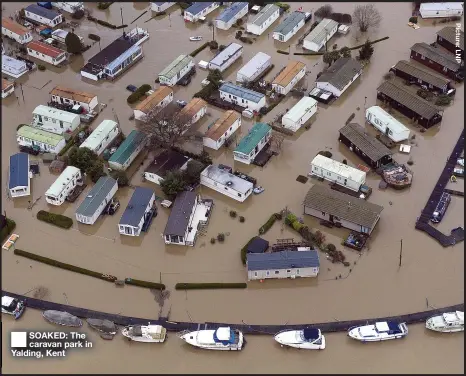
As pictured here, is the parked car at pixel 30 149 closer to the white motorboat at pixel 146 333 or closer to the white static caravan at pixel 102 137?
the white static caravan at pixel 102 137

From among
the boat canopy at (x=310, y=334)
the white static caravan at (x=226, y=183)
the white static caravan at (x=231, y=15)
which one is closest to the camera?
the boat canopy at (x=310, y=334)

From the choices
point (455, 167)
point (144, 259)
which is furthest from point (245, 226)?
point (455, 167)

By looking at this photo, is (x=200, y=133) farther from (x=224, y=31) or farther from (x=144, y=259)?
(x=224, y=31)

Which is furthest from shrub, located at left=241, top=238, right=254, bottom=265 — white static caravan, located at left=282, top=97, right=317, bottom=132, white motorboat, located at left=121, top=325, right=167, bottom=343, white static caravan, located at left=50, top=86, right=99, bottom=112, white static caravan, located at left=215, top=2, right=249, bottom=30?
white static caravan, located at left=215, top=2, right=249, bottom=30

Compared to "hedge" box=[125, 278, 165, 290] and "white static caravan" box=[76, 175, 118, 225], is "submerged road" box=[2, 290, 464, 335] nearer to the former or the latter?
"hedge" box=[125, 278, 165, 290]

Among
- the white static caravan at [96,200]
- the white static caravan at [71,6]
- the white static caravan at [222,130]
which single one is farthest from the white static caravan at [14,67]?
the white static caravan at [222,130]

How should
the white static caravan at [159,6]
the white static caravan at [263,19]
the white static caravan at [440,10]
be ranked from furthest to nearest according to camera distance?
the white static caravan at [159,6]
the white static caravan at [440,10]
the white static caravan at [263,19]

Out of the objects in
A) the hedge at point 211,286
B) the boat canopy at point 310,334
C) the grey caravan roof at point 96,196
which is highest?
the boat canopy at point 310,334
